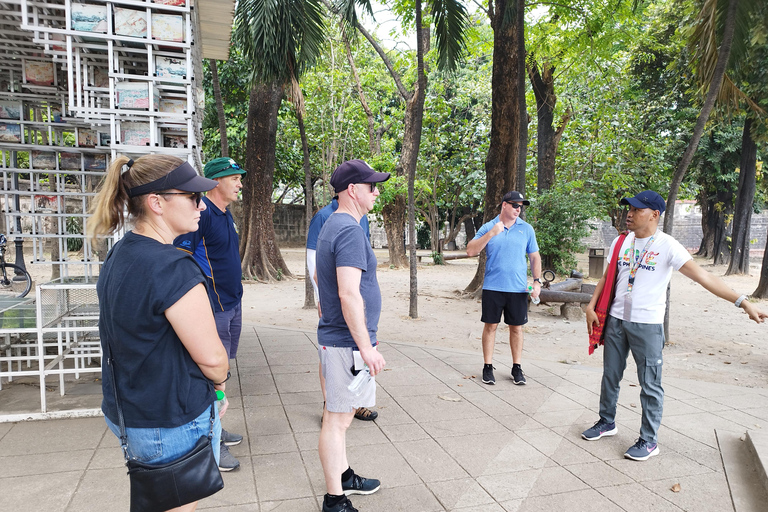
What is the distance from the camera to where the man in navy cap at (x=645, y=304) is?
11.7 feet

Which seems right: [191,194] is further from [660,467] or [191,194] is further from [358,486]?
[660,467]

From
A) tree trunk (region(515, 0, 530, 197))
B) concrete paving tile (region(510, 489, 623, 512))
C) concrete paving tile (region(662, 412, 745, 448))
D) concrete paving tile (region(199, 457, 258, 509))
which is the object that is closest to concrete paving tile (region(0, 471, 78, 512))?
concrete paving tile (region(199, 457, 258, 509))

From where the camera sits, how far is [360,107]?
2027 cm

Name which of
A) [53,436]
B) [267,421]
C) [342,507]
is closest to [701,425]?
[342,507]

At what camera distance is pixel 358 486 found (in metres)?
2.97

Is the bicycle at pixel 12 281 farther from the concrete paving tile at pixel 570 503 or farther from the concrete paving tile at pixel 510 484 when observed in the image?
the concrete paving tile at pixel 570 503

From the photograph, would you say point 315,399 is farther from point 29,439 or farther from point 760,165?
point 760,165

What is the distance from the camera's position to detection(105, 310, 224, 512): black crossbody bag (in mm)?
1636

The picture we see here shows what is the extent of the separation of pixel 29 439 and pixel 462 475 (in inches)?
117

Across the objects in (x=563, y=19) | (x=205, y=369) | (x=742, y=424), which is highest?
(x=563, y=19)

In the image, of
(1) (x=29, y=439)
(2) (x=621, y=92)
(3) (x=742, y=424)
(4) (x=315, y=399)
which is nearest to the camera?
(1) (x=29, y=439)

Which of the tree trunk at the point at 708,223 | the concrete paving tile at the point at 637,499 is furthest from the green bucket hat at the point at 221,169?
the tree trunk at the point at 708,223

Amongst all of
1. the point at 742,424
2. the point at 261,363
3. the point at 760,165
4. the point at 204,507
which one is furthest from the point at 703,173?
the point at 204,507

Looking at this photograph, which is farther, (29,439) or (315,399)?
(315,399)
